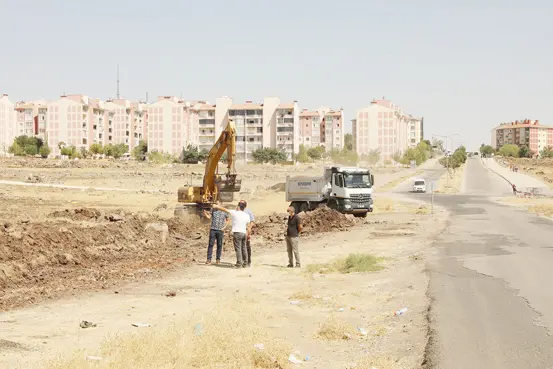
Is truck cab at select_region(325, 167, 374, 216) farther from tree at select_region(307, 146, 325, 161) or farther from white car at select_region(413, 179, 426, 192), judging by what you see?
tree at select_region(307, 146, 325, 161)

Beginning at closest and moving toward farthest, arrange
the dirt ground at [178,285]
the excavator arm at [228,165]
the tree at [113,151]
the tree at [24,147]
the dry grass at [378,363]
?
the dry grass at [378,363]
the dirt ground at [178,285]
the excavator arm at [228,165]
the tree at [24,147]
the tree at [113,151]

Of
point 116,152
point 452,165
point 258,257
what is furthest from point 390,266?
point 116,152

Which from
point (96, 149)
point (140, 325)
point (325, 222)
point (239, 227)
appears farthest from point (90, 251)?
point (96, 149)

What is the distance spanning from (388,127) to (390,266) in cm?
15738

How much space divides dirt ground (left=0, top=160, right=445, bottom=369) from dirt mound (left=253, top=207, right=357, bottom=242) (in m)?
0.16

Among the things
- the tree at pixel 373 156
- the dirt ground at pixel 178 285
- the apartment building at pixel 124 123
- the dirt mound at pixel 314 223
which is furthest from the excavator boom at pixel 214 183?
the apartment building at pixel 124 123

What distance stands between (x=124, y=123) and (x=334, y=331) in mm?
181782

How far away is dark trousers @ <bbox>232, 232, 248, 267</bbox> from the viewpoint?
19.2 m

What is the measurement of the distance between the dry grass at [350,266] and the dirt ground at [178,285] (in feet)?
1.73

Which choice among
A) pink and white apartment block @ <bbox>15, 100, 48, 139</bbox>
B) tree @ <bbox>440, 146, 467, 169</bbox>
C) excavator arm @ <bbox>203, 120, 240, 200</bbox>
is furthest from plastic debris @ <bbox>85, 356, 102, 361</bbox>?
pink and white apartment block @ <bbox>15, 100, 48, 139</bbox>

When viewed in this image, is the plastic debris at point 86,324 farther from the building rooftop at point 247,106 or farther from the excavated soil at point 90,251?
the building rooftop at point 247,106

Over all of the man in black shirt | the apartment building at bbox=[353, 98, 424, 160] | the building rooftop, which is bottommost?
the man in black shirt

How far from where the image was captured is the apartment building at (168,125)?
554 feet

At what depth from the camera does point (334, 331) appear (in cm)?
1155
